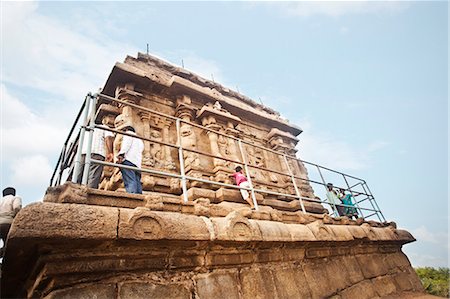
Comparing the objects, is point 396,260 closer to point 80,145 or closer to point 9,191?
point 80,145

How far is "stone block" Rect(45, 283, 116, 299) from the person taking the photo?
1.52 meters

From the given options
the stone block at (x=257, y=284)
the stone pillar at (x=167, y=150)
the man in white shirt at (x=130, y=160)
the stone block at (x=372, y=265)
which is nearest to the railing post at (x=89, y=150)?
the man in white shirt at (x=130, y=160)

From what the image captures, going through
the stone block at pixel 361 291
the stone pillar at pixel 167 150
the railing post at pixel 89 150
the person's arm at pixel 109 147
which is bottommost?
the stone block at pixel 361 291

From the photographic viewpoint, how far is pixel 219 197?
4.49m

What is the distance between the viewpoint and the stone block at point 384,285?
12.6 ft

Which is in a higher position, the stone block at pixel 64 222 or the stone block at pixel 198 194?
the stone block at pixel 198 194

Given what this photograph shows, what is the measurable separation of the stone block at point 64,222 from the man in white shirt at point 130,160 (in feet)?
4.29

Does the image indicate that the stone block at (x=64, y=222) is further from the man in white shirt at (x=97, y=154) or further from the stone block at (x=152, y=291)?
the man in white shirt at (x=97, y=154)

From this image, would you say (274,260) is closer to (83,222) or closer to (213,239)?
(213,239)

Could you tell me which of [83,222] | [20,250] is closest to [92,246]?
[83,222]

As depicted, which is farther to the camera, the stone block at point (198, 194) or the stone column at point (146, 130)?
the stone column at point (146, 130)

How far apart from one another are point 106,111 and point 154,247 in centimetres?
458

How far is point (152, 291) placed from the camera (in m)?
1.83

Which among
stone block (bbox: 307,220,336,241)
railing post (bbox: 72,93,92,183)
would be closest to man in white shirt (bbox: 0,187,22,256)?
railing post (bbox: 72,93,92,183)
